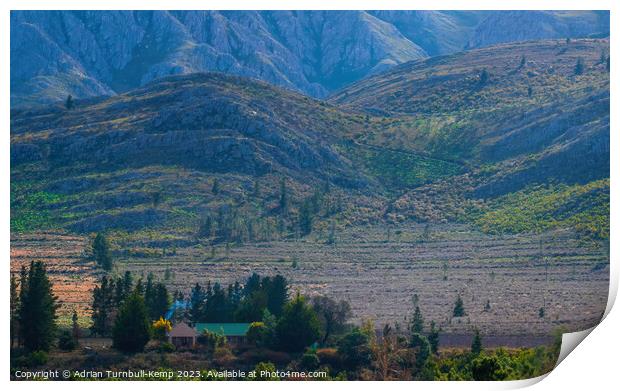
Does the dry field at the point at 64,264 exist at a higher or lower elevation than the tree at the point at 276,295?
higher

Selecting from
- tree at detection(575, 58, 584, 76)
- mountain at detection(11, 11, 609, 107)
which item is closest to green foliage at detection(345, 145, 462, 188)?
tree at detection(575, 58, 584, 76)

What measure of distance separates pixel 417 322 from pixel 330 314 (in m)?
3.99

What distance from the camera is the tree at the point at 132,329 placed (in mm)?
41969

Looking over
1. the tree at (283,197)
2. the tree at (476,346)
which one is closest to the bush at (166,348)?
the tree at (476,346)

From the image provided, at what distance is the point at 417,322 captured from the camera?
48406 mm

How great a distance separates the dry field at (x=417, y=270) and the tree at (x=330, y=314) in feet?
4.36

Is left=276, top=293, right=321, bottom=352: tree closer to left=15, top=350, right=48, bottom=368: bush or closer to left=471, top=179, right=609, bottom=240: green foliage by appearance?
left=15, top=350, right=48, bottom=368: bush

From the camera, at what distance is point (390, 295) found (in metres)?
54.8

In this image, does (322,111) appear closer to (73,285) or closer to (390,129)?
(390,129)

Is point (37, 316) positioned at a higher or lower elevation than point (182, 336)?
higher

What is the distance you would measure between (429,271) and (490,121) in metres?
26.1

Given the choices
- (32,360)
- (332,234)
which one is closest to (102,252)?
(332,234)

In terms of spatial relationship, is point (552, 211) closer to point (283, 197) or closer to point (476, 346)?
point (283, 197)

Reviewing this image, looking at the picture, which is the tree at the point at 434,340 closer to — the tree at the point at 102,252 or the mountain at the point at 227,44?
the tree at the point at 102,252
